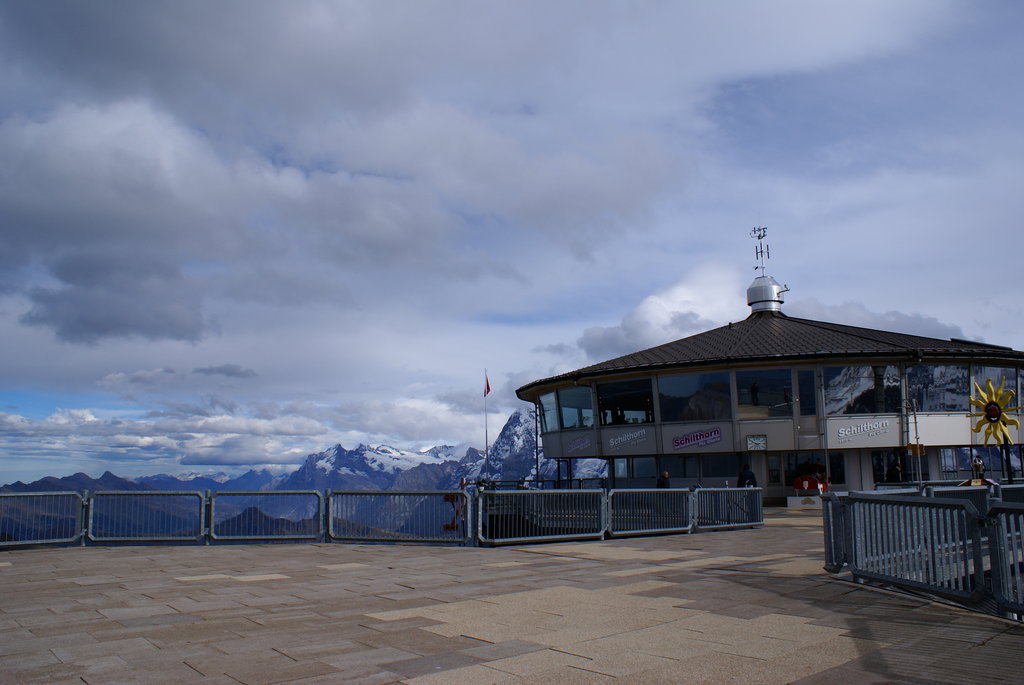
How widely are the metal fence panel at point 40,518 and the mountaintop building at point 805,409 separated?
896 inches

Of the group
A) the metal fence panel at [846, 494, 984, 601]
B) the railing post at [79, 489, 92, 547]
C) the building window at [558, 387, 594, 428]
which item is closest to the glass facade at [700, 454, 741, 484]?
the building window at [558, 387, 594, 428]

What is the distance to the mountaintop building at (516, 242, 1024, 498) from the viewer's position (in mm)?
32250

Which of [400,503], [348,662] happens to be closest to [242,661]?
[348,662]

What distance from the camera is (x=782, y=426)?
32.5 metres

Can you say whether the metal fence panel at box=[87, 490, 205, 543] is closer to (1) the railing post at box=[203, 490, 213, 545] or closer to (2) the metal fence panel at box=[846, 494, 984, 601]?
(1) the railing post at box=[203, 490, 213, 545]

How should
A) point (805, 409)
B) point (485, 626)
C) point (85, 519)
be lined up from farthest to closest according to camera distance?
point (805, 409)
point (85, 519)
point (485, 626)

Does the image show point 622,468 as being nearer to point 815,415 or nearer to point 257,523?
point 815,415

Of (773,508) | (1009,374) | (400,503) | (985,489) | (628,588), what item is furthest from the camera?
(1009,374)

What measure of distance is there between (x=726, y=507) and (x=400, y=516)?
8532mm

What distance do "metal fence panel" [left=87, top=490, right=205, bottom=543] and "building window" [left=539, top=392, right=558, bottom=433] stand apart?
2400cm

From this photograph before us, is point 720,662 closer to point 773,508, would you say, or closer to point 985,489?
point 985,489

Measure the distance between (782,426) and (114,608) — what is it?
28.3m

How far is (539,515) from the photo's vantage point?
1659 centimetres

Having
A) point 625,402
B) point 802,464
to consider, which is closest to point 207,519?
point 625,402
